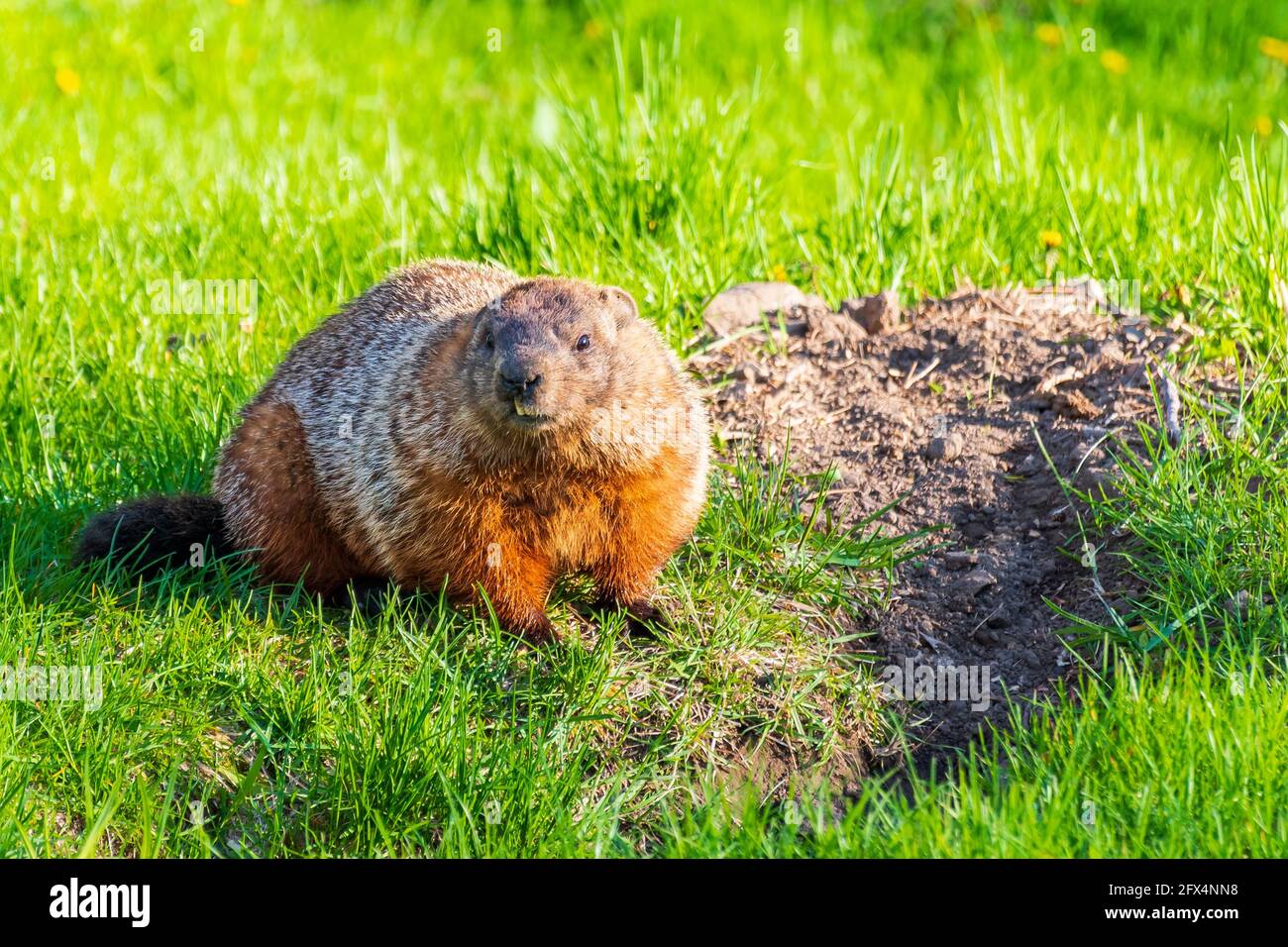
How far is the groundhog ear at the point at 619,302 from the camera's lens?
390cm

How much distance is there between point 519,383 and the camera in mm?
3486

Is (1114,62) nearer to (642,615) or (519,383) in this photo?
(642,615)

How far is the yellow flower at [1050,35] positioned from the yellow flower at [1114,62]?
0.93 feet

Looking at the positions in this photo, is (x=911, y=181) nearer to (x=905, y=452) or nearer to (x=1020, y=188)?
(x=1020, y=188)

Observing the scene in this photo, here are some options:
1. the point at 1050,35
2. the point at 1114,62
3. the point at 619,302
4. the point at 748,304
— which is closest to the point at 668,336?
the point at 748,304

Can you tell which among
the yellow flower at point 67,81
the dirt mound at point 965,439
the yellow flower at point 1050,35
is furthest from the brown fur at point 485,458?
the yellow flower at point 1050,35

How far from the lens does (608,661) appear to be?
3.68 meters

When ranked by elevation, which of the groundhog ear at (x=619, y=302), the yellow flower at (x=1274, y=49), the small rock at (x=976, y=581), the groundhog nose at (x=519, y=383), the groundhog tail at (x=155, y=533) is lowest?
the groundhog tail at (x=155, y=533)

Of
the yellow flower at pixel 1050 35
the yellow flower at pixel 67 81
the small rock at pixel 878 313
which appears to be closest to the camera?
the small rock at pixel 878 313

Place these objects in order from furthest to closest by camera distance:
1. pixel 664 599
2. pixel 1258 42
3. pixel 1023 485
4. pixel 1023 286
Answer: pixel 1258 42 < pixel 1023 286 < pixel 1023 485 < pixel 664 599

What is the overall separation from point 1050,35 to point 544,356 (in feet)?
19.4

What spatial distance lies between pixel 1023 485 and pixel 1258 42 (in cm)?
546

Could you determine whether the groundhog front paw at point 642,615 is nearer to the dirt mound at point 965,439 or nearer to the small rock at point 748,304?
the dirt mound at point 965,439

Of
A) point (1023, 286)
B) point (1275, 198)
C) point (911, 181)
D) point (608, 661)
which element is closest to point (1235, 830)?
point (608, 661)
